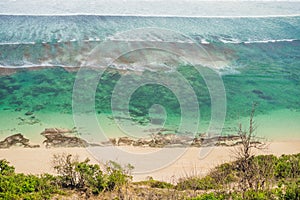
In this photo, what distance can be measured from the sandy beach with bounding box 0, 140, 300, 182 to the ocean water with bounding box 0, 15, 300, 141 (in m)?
1.28

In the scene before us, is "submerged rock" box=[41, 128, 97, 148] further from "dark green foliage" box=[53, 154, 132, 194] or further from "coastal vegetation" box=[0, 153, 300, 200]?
"dark green foliage" box=[53, 154, 132, 194]

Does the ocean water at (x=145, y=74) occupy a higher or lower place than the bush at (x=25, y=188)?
higher

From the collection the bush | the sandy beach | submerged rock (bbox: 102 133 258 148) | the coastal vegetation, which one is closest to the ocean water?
submerged rock (bbox: 102 133 258 148)

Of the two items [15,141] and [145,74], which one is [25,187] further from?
[145,74]

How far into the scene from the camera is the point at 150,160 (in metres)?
15.0

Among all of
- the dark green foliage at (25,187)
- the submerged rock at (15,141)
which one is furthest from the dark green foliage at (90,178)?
the submerged rock at (15,141)

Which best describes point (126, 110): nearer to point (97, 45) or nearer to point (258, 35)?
point (97, 45)

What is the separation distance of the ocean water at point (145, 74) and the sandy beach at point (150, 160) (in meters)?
1.28

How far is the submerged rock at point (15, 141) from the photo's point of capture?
16.0 meters

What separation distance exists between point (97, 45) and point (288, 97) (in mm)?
13297

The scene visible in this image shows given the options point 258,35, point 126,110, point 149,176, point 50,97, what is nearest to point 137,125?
point 126,110

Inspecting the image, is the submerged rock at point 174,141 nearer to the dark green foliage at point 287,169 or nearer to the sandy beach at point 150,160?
the sandy beach at point 150,160

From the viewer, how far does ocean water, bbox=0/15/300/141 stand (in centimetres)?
1850

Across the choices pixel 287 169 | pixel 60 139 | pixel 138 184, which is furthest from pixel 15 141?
pixel 287 169
